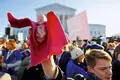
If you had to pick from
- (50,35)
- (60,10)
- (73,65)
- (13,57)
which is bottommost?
(13,57)

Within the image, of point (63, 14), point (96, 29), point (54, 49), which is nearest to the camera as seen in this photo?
point (54, 49)

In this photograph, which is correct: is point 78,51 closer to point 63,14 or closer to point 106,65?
point 106,65

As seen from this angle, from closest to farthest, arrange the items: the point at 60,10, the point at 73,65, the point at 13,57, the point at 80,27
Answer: the point at 73,65
the point at 13,57
the point at 80,27
the point at 60,10

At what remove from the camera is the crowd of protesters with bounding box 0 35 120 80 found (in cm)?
184

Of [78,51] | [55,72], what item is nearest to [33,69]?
[78,51]

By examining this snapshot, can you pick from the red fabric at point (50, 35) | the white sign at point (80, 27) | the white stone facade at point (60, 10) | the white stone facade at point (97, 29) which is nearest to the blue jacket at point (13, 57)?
the white sign at point (80, 27)

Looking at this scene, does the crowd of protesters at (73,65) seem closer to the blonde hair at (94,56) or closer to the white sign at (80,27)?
the blonde hair at (94,56)

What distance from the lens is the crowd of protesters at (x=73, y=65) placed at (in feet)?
6.04

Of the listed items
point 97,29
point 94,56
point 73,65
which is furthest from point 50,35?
point 97,29

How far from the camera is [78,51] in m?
4.80

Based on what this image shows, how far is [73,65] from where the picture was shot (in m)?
4.35

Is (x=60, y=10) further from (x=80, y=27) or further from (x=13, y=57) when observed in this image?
(x=13, y=57)

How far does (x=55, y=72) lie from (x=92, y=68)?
0.78 meters

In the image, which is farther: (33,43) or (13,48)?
(13,48)
